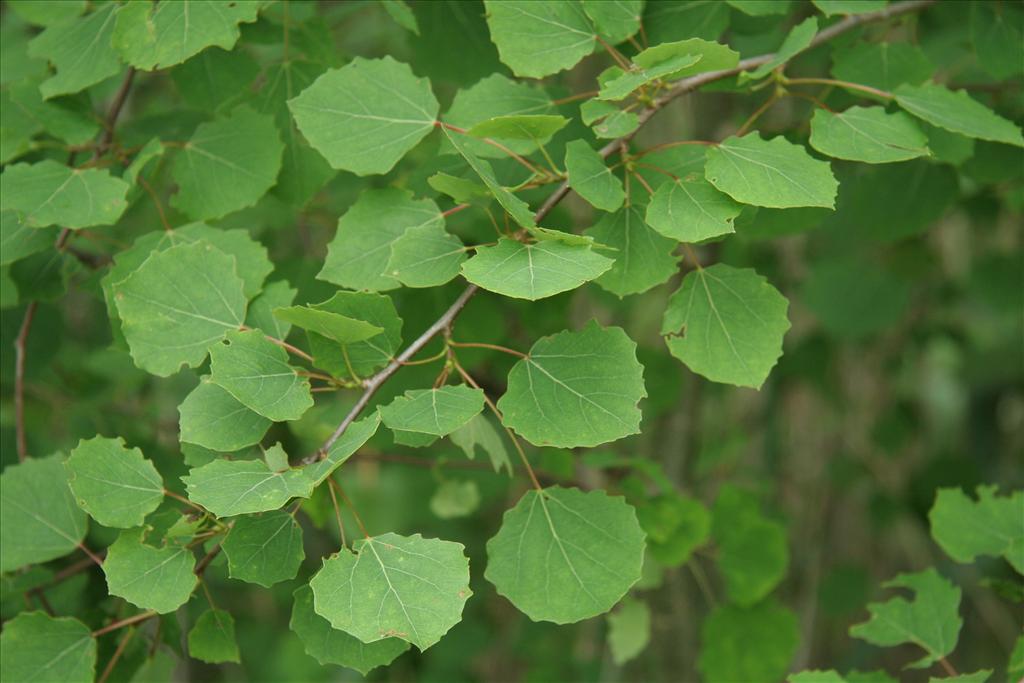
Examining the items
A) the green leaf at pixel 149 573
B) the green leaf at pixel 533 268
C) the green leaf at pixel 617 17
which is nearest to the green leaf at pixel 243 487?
the green leaf at pixel 149 573

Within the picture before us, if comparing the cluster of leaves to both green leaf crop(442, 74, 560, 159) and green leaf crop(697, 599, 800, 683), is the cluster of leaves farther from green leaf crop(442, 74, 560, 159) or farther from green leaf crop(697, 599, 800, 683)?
green leaf crop(697, 599, 800, 683)

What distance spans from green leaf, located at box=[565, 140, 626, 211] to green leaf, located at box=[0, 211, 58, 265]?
579 millimetres

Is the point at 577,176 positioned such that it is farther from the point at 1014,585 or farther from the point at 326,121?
the point at 1014,585

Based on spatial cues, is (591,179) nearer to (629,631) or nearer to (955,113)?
(955,113)

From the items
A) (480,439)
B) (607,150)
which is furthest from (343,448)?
(607,150)

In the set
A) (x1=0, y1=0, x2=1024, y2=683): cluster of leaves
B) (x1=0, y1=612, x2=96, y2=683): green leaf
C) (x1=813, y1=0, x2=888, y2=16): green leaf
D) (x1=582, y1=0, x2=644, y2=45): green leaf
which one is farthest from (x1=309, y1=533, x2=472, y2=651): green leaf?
(x1=813, y1=0, x2=888, y2=16): green leaf

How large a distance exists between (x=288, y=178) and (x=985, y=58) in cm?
85

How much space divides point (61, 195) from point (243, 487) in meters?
0.45

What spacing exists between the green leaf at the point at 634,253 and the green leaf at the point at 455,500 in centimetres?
46

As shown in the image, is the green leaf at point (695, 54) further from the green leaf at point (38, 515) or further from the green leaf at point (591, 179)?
the green leaf at point (38, 515)

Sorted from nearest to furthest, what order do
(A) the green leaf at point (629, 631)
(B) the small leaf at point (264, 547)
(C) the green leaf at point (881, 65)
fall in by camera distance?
(B) the small leaf at point (264, 547) < (C) the green leaf at point (881, 65) < (A) the green leaf at point (629, 631)

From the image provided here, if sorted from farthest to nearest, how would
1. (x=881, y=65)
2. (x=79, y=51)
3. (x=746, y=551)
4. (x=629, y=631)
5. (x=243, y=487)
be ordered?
(x=746, y=551), (x=629, y=631), (x=881, y=65), (x=79, y=51), (x=243, y=487)

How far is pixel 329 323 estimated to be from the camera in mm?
823

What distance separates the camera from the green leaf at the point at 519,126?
86 centimetres
